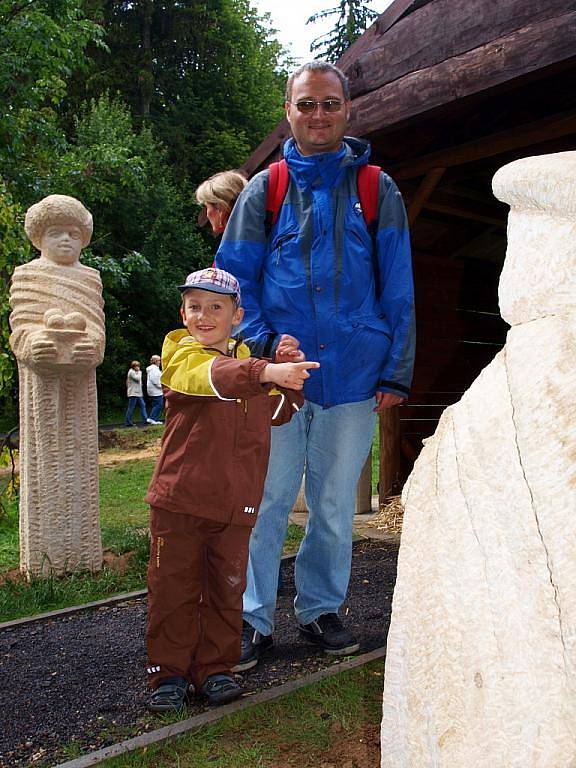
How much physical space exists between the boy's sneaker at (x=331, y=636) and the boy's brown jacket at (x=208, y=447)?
2.90ft

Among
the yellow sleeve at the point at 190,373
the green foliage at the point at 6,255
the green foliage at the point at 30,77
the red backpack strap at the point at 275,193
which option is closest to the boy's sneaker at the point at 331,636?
the yellow sleeve at the point at 190,373

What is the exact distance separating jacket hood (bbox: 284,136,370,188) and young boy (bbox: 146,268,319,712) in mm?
595

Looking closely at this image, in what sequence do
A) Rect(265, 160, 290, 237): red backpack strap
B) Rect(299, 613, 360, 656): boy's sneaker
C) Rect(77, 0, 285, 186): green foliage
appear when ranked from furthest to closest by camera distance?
Rect(77, 0, 285, 186): green foliage, Rect(299, 613, 360, 656): boy's sneaker, Rect(265, 160, 290, 237): red backpack strap

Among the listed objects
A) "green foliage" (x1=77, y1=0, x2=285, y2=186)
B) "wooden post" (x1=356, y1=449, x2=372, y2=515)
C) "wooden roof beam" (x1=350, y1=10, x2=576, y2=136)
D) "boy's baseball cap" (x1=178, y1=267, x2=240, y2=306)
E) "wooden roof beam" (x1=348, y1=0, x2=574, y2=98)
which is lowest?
"wooden post" (x1=356, y1=449, x2=372, y2=515)

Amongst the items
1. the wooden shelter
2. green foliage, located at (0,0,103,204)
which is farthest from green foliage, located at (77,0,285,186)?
the wooden shelter

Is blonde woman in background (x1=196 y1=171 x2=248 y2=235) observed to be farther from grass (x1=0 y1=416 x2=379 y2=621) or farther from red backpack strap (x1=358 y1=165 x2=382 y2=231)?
grass (x1=0 y1=416 x2=379 y2=621)

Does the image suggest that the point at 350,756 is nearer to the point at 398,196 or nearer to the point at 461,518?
the point at 461,518

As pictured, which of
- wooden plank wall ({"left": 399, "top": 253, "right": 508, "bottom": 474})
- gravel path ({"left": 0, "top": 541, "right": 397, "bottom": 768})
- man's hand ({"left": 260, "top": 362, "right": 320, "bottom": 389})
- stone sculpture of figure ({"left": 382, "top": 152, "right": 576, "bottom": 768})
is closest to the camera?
stone sculpture of figure ({"left": 382, "top": 152, "right": 576, "bottom": 768})

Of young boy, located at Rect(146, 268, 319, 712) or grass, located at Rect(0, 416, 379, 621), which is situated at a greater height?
young boy, located at Rect(146, 268, 319, 712)

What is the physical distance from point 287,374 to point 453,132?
3600 millimetres

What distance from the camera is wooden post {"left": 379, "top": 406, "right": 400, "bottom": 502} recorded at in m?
6.75

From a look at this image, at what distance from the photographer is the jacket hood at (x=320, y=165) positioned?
113 inches

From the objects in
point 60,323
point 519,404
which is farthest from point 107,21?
point 519,404

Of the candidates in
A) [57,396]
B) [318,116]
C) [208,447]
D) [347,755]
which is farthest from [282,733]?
[57,396]
